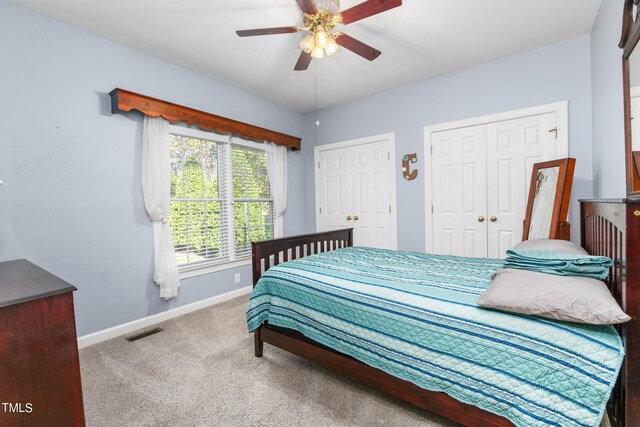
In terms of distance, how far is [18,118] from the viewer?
212cm

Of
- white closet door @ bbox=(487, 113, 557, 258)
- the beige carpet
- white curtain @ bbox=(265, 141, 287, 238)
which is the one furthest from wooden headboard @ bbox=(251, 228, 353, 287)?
white closet door @ bbox=(487, 113, 557, 258)

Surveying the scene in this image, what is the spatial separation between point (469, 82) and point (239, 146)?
111 inches

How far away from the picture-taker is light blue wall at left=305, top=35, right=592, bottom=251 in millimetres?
2674

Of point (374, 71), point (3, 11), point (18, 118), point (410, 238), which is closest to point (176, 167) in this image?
point (18, 118)

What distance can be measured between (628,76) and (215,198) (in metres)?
3.53

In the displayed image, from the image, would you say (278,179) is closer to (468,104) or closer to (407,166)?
(407,166)

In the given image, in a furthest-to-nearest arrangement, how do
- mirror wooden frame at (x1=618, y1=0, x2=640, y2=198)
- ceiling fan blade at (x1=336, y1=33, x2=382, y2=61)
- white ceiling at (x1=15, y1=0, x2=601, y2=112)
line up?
white ceiling at (x1=15, y1=0, x2=601, y2=112)
ceiling fan blade at (x1=336, y1=33, x2=382, y2=61)
mirror wooden frame at (x1=618, y1=0, x2=640, y2=198)

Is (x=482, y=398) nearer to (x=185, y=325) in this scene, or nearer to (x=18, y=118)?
(x=185, y=325)

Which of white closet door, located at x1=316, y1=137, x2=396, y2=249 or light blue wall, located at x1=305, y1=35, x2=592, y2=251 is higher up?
light blue wall, located at x1=305, y1=35, x2=592, y2=251

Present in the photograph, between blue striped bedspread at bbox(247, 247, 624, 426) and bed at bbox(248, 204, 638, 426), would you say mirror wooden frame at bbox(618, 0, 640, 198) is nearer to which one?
bed at bbox(248, 204, 638, 426)

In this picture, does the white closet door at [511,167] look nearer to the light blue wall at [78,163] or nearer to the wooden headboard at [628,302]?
the wooden headboard at [628,302]

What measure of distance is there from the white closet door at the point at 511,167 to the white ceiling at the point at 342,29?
2.53ft

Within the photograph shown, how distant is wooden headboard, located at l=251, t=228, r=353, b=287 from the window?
108cm

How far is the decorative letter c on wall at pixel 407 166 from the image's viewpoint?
3.60 m
